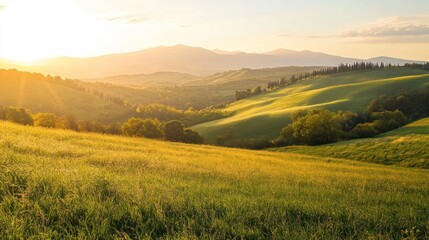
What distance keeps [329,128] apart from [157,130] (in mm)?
47025

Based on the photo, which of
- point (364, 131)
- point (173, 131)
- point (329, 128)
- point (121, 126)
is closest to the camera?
point (121, 126)

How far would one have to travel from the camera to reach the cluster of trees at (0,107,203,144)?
224ft

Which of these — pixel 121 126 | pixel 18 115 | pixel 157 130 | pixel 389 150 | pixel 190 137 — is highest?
pixel 18 115

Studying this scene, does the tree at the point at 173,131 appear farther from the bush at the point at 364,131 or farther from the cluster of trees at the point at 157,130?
the bush at the point at 364,131

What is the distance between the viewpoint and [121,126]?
288 ft

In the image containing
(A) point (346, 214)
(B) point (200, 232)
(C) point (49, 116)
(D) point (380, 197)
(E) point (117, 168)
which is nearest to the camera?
(B) point (200, 232)

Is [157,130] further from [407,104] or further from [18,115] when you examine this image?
[407,104]

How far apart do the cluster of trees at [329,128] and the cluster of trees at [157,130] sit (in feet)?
91.0

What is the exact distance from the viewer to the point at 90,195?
26.5 feet

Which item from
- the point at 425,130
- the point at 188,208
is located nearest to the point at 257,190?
the point at 188,208

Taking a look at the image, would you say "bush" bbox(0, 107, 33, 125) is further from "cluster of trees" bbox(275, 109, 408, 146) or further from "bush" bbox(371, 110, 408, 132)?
"bush" bbox(371, 110, 408, 132)

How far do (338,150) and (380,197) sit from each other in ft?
215

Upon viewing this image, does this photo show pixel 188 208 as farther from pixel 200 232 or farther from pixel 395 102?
pixel 395 102

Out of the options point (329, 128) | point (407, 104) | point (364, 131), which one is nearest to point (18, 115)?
point (329, 128)
